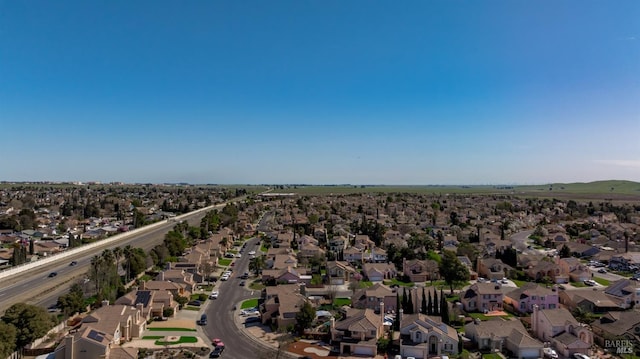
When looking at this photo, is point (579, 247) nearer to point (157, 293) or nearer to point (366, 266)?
point (366, 266)

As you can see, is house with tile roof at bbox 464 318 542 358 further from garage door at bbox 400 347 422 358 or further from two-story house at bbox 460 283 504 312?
two-story house at bbox 460 283 504 312

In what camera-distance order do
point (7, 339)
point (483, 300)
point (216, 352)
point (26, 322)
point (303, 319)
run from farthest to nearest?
1. point (483, 300)
2. point (303, 319)
3. point (216, 352)
4. point (26, 322)
5. point (7, 339)

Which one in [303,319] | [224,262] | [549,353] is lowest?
[224,262]

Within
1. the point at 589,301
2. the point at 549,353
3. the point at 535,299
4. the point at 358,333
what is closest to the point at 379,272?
the point at 535,299

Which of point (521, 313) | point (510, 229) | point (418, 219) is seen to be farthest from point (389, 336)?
point (418, 219)

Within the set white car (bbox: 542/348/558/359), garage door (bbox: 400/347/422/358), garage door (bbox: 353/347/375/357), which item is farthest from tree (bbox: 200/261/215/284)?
white car (bbox: 542/348/558/359)

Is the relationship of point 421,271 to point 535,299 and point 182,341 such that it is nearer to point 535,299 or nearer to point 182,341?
point 535,299
